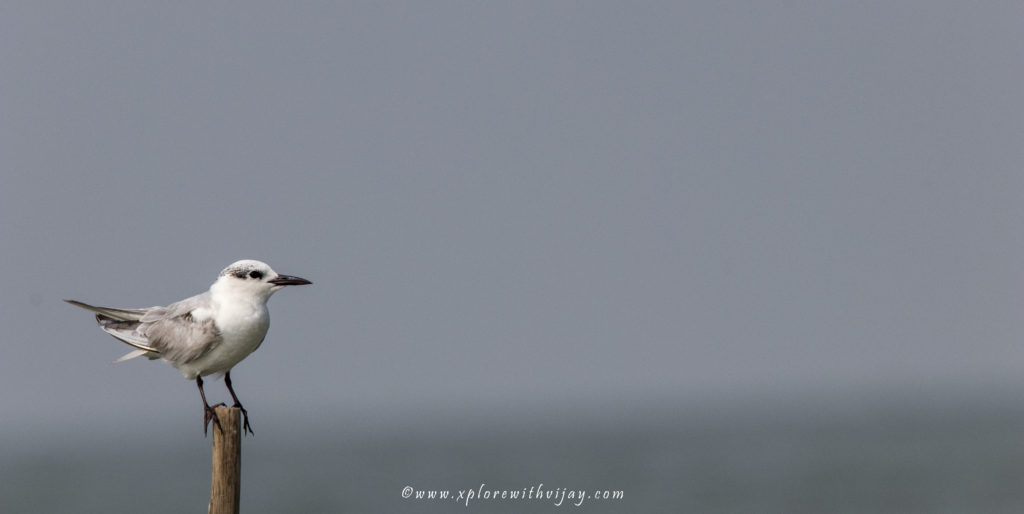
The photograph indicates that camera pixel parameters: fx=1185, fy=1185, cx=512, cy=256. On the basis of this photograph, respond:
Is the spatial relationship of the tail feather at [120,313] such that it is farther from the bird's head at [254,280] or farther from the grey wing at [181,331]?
the bird's head at [254,280]

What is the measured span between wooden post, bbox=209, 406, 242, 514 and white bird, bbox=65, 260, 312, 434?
4.2 inches

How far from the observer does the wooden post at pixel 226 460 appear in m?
9.80

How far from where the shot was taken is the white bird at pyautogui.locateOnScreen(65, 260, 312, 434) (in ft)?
32.1

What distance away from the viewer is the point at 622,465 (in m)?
81.0

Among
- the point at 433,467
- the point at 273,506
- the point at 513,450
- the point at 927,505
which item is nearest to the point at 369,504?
the point at 273,506

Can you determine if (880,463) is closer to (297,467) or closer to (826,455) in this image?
(826,455)

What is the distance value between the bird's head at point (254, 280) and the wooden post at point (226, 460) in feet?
3.24

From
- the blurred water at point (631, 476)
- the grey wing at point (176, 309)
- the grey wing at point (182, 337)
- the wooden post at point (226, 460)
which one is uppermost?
the blurred water at point (631, 476)

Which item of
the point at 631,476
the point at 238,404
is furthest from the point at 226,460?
the point at 631,476

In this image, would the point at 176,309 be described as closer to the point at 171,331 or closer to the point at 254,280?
the point at 171,331

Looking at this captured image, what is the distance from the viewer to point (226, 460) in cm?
986

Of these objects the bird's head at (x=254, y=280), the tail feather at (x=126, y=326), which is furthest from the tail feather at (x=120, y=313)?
the bird's head at (x=254, y=280)

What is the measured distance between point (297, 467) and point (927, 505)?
51453 millimetres

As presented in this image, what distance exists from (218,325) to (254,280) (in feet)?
1.56
